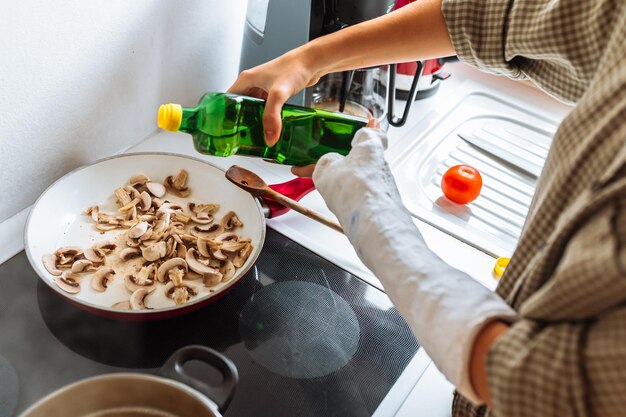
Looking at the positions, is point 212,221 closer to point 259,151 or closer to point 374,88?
point 259,151

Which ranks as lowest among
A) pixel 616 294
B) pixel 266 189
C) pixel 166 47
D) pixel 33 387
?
pixel 33 387

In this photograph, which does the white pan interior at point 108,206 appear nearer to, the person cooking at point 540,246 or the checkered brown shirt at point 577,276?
the person cooking at point 540,246

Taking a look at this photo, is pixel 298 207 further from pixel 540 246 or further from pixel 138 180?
pixel 540 246

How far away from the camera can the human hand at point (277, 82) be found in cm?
71

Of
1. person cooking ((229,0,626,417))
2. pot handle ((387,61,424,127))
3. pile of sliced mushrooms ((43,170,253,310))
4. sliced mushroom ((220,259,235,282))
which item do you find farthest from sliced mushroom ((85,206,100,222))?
pot handle ((387,61,424,127))

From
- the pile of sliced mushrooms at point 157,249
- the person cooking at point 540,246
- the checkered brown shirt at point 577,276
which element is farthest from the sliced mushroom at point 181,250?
the checkered brown shirt at point 577,276

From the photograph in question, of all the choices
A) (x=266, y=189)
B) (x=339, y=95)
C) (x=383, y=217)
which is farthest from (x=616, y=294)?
(x=339, y=95)

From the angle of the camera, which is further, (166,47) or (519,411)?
(166,47)

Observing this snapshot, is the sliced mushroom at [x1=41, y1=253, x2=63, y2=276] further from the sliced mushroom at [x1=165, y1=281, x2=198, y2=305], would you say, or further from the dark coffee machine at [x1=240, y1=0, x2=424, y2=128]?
the dark coffee machine at [x1=240, y1=0, x2=424, y2=128]

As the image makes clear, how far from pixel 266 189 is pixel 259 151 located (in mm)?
74

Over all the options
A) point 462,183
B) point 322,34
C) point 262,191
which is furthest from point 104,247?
point 462,183

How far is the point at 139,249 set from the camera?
2.64 feet

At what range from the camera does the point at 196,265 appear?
2.56 feet

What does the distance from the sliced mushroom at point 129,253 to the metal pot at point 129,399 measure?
289mm
